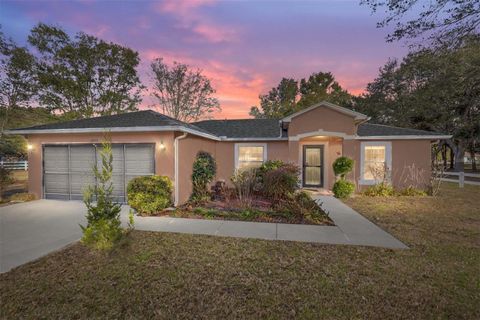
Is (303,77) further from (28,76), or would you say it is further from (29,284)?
(29,284)

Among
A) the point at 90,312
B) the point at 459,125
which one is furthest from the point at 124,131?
the point at 459,125

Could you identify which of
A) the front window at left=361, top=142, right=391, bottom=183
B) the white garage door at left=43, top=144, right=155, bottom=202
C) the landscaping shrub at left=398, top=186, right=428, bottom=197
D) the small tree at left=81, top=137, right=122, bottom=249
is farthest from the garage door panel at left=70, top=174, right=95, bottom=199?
the landscaping shrub at left=398, top=186, right=428, bottom=197

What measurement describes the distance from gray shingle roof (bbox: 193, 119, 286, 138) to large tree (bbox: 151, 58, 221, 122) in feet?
40.9

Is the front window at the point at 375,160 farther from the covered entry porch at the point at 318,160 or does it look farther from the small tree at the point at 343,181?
the small tree at the point at 343,181

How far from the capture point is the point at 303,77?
30625mm

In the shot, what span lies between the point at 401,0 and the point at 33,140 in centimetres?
1301

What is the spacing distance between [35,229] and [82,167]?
11.0 feet

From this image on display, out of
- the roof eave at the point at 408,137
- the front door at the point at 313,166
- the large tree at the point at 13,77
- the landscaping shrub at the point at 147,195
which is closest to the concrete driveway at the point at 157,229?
the landscaping shrub at the point at 147,195

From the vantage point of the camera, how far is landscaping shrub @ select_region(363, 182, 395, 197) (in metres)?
9.71

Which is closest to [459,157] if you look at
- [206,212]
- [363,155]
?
[363,155]

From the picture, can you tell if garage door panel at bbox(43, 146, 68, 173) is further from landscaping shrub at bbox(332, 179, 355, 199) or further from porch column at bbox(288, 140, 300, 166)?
landscaping shrub at bbox(332, 179, 355, 199)

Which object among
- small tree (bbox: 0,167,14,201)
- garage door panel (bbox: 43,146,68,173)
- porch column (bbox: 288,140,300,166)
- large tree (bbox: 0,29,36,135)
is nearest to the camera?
small tree (bbox: 0,167,14,201)

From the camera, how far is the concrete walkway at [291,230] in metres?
4.67

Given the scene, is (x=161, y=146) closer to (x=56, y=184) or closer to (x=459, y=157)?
(x=56, y=184)
